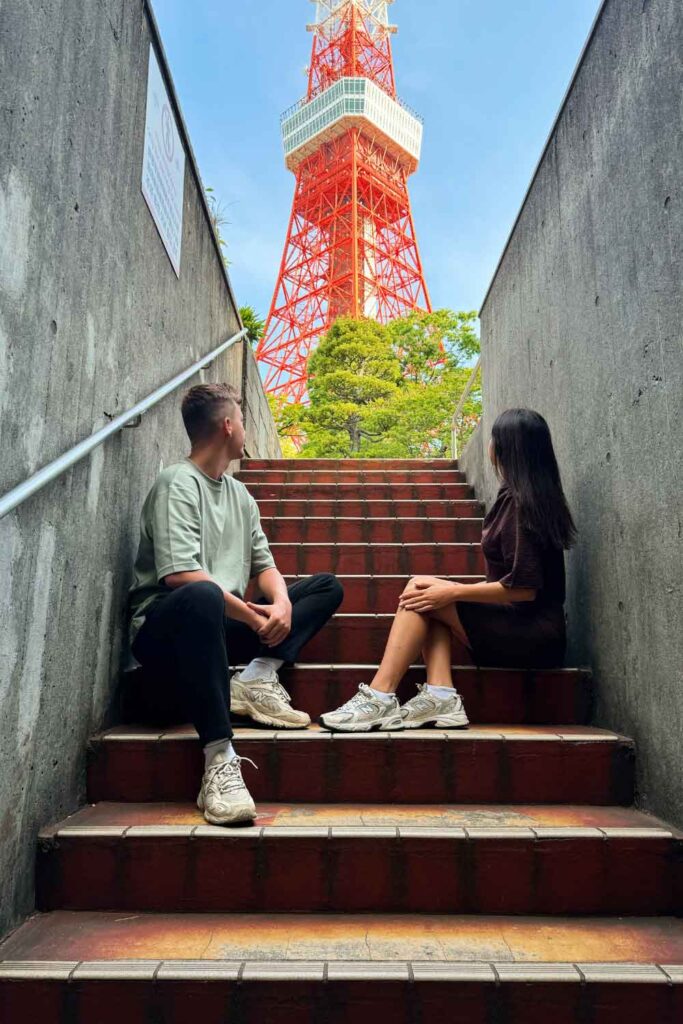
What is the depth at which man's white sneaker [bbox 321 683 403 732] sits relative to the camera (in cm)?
176

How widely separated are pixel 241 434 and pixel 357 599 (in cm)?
90

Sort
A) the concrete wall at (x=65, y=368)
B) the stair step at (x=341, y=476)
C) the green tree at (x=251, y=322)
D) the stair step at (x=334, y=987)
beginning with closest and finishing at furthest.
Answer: the stair step at (x=334, y=987)
the concrete wall at (x=65, y=368)
the stair step at (x=341, y=476)
the green tree at (x=251, y=322)

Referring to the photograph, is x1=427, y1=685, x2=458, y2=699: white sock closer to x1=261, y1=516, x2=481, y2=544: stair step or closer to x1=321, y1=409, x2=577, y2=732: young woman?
x1=321, y1=409, x2=577, y2=732: young woman

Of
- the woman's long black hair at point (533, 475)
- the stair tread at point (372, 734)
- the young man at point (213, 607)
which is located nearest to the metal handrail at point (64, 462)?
the young man at point (213, 607)

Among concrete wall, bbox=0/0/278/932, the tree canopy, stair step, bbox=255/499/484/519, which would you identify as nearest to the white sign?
concrete wall, bbox=0/0/278/932

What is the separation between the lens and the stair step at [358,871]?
1.37m

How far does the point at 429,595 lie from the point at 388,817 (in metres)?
0.60

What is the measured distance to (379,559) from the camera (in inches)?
117

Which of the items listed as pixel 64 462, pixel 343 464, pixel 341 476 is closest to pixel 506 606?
pixel 64 462

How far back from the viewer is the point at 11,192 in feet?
4.08

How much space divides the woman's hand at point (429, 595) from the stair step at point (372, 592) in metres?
0.70

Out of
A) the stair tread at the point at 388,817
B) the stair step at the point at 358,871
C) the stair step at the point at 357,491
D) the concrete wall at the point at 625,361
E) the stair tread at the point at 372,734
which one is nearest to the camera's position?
the stair step at the point at 358,871

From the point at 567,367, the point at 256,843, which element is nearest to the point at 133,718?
the point at 256,843

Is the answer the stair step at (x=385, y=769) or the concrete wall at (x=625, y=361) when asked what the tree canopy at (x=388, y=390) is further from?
the stair step at (x=385, y=769)
